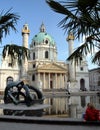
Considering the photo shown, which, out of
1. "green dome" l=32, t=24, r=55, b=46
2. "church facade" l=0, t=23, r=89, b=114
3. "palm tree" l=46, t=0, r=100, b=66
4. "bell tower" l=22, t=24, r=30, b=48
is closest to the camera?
"palm tree" l=46, t=0, r=100, b=66

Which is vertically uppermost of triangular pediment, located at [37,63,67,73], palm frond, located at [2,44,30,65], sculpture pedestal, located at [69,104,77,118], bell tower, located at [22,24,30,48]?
bell tower, located at [22,24,30,48]

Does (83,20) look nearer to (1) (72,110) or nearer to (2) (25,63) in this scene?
(1) (72,110)

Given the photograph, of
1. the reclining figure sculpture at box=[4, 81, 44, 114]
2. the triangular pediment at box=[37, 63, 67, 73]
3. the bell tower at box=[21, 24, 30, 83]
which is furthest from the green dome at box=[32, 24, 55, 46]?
the reclining figure sculpture at box=[4, 81, 44, 114]

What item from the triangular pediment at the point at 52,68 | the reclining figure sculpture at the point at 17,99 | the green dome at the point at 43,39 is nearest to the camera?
the reclining figure sculpture at the point at 17,99

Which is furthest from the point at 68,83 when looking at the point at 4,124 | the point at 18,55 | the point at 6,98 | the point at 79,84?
the point at 4,124

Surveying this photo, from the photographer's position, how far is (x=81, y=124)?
15.5ft

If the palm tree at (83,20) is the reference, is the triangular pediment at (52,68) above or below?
above

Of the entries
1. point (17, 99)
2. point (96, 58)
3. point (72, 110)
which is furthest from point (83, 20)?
point (72, 110)

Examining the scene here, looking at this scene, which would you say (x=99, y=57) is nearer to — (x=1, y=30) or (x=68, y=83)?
(x=1, y=30)

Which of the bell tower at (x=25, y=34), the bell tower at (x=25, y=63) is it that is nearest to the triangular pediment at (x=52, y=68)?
the bell tower at (x=25, y=63)

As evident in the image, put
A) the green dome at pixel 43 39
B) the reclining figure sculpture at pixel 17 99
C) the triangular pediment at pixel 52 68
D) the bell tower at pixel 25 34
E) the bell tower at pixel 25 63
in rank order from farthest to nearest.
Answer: the green dome at pixel 43 39 → the triangular pediment at pixel 52 68 → the bell tower at pixel 25 34 → the bell tower at pixel 25 63 → the reclining figure sculpture at pixel 17 99

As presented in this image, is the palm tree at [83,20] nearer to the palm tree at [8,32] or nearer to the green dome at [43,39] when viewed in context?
the palm tree at [8,32]

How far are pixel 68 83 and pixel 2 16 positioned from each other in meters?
44.1

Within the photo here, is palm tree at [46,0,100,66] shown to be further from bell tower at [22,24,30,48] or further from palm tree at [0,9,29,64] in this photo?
bell tower at [22,24,30,48]
